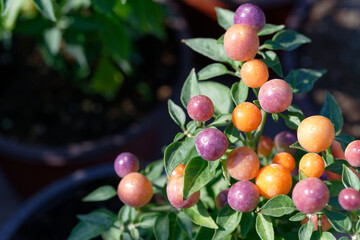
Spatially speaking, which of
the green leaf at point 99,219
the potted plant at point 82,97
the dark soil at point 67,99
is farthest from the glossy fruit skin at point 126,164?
the dark soil at point 67,99

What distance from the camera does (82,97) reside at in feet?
5.12

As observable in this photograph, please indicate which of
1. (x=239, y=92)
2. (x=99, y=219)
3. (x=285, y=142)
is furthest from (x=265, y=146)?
(x=99, y=219)

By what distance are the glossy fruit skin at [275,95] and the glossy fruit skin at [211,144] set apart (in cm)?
7

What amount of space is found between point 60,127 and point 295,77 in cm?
97

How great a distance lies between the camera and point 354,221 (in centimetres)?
61

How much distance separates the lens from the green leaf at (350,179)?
585 mm

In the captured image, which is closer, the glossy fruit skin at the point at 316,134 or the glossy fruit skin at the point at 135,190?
the glossy fruit skin at the point at 316,134

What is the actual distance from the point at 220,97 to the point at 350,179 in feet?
0.88

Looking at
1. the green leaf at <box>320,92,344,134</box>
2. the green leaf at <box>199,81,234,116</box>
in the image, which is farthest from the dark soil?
the green leaf at <box>320,92,344,134</box>

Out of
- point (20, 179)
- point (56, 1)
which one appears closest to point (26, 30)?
point (56, 1)

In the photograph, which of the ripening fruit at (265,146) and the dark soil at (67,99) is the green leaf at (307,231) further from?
the dark soil at (67,99)

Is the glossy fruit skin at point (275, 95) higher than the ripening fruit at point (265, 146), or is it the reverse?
the glossy fruit skin at point (275, 95)

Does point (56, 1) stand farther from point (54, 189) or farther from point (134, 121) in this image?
point (134, 121)

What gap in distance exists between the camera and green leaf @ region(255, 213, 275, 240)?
1.98ft
